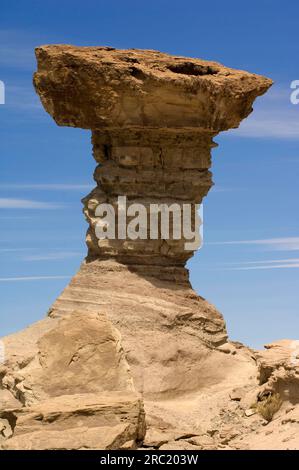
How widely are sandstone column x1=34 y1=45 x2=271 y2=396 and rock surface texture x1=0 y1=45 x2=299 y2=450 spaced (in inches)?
1.0

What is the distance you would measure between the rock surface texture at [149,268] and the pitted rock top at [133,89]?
3 cm

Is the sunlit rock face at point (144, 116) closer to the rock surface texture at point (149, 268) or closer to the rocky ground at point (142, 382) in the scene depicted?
the rock surface texture at point (149, 268)

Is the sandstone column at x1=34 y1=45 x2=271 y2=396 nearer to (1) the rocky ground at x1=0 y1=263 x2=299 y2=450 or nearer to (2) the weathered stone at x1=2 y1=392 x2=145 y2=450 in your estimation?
(1) the rocky ground at x1=0 y1=263 x2=299 y2=450

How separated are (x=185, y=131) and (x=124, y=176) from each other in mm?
1701

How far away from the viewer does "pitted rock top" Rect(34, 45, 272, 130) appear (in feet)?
73.5

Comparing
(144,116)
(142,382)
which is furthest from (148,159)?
(142,382)

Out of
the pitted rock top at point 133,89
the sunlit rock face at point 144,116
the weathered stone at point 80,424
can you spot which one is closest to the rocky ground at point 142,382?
the weathered stone at point 80,424

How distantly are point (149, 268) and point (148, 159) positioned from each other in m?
2.46

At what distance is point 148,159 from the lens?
23.2 metres

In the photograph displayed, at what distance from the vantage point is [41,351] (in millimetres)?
20203

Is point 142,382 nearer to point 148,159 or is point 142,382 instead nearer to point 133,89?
point 148,159

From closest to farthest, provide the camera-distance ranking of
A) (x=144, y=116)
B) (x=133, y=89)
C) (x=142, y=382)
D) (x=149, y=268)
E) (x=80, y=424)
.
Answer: (x=80, y=424)
(x=142, y=382)
(x=133, y=89)
(x=144, y=116)
(x=149, y=268)
